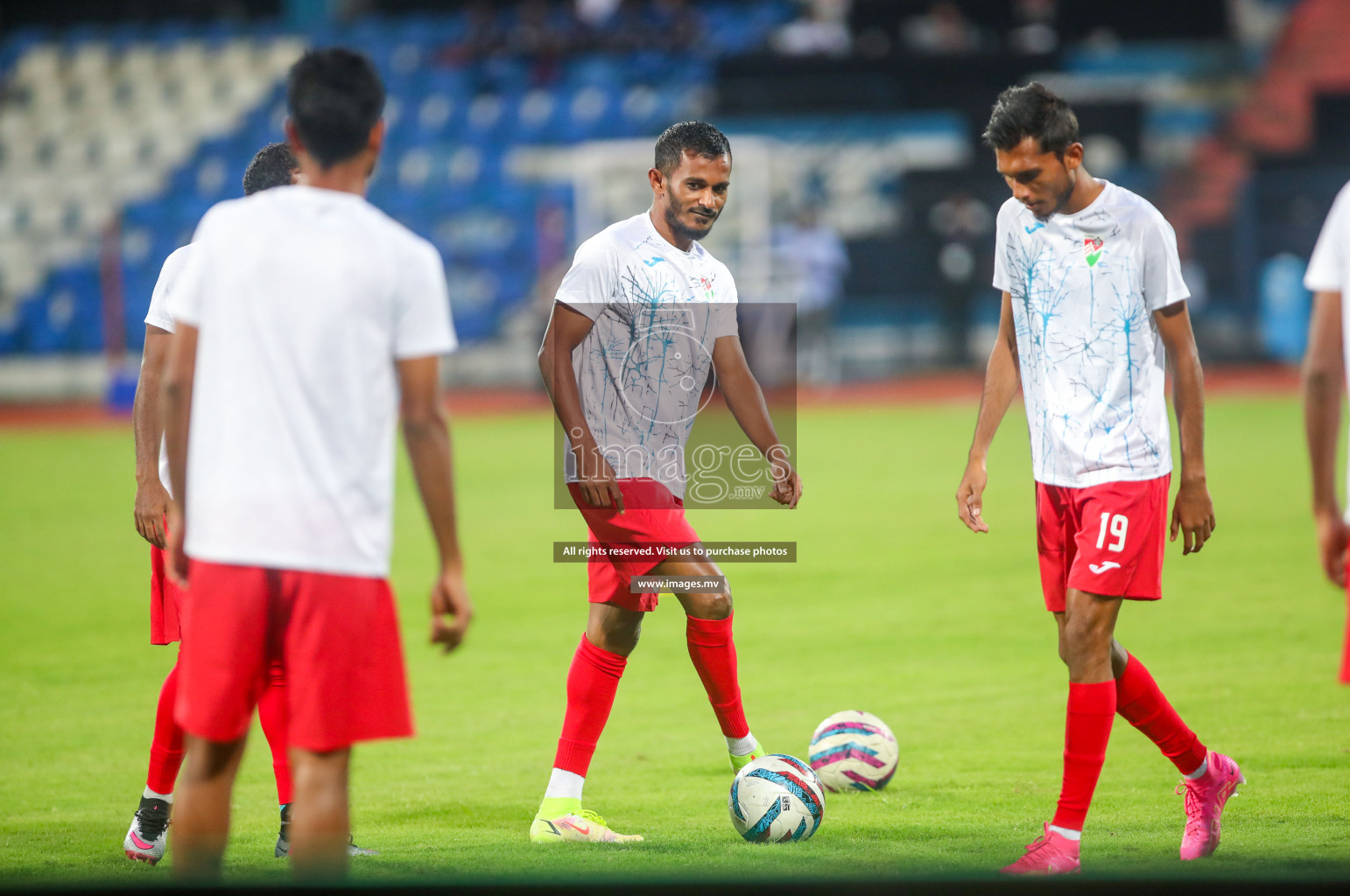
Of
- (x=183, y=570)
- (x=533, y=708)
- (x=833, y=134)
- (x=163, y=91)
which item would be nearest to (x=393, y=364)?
(x=183, y=570)

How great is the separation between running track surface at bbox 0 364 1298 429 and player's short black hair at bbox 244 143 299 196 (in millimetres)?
16094

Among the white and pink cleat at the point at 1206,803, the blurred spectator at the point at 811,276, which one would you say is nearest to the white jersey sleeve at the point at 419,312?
the white and pink cleat at the point at 1206,803

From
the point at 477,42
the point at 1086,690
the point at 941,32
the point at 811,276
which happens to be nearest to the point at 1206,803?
the point at 1086,690

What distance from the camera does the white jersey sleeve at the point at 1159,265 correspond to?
448 cm

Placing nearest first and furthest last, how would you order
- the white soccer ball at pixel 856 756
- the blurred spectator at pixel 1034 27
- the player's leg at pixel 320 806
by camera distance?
the player's leg at pixel 320 806, the white soccer ball at pixel 856 756, the blurred spectator at pixel 1034 27

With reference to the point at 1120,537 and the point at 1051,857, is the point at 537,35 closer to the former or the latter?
the point at 1120,537

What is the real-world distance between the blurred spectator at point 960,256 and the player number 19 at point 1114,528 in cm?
1867

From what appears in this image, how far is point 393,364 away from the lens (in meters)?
3.29

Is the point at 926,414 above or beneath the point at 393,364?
beneath

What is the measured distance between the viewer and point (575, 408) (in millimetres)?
4855

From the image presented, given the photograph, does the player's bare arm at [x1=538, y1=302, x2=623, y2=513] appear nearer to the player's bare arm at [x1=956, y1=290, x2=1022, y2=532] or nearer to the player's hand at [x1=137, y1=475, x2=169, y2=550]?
the player's bare arm at [x1=956, y1=290, x2=1022, y2=532]

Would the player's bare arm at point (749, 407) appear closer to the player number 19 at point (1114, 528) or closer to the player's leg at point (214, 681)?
the player number 19 at point (1114, 528)

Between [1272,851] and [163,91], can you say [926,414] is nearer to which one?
[1272,851]

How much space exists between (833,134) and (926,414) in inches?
280
